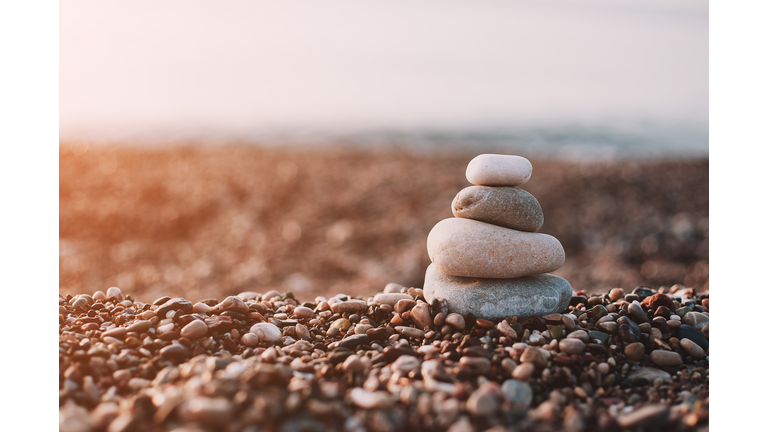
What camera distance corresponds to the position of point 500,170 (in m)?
3.76

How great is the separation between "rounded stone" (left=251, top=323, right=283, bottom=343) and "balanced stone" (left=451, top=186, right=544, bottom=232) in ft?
5.82

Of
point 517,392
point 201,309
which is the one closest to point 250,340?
point 201,309

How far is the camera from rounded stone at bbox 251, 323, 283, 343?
3.45 metres

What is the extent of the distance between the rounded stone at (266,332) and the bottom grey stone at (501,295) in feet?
4.02

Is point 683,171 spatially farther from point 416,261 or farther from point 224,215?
point 224,215

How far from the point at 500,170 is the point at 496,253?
0.68 metres

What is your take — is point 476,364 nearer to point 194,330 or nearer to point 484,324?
point 484,324

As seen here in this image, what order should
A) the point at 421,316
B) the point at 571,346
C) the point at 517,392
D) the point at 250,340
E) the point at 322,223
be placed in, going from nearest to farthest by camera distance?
the point at 517,392, the point at 571,346, the point at 250,340, the point at 421,316, the point at 322,223

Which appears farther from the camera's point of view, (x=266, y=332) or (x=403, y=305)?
(x=403, y=305)

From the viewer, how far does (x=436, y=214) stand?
9.88m

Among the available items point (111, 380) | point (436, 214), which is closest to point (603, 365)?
point (111, 380)

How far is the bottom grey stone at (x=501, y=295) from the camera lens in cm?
356

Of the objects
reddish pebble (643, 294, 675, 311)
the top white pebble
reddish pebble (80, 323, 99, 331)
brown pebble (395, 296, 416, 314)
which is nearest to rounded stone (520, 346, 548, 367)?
brown pebble (395, 296, 416, 314)

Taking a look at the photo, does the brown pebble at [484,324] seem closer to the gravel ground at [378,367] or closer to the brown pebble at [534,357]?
the gravel ground at [378,367]
